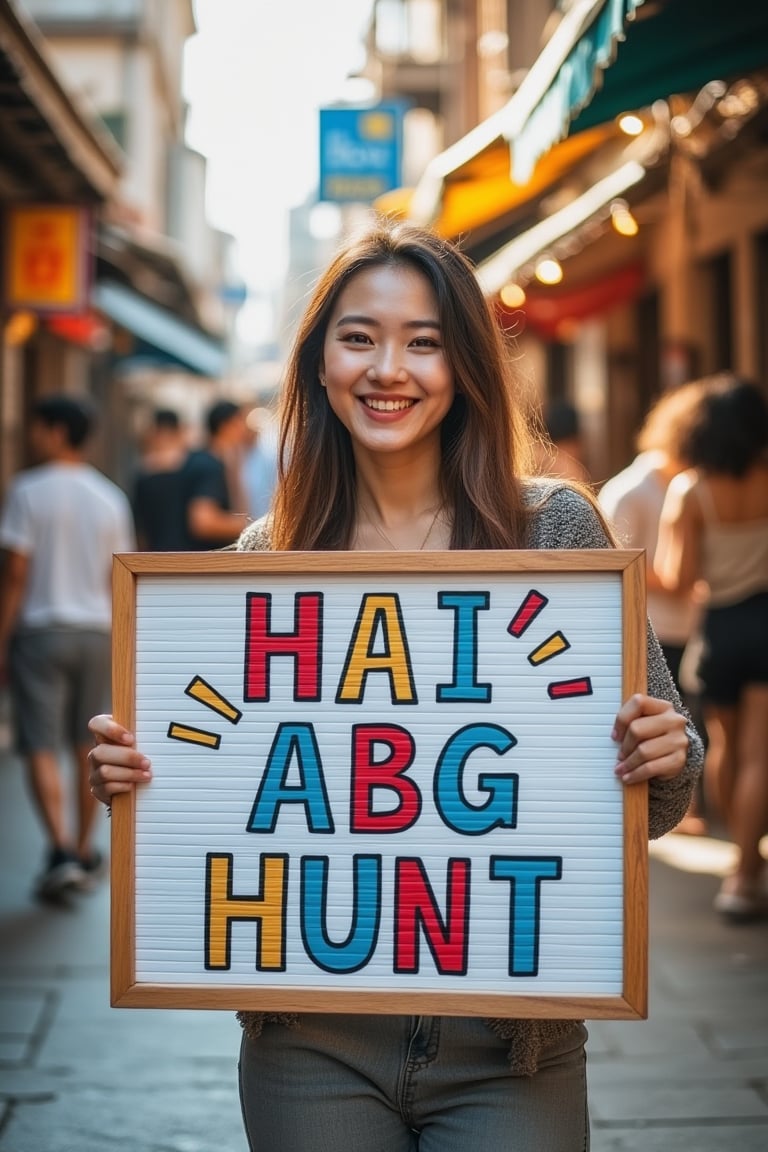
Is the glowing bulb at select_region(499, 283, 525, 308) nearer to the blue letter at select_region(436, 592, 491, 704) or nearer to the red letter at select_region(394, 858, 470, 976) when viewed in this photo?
the blue letter at select_region(436, 592, 491, 704)

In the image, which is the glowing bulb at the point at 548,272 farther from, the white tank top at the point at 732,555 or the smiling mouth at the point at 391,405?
the smiling mouth at the point at 391,405

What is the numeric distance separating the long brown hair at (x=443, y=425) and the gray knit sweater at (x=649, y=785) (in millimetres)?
48

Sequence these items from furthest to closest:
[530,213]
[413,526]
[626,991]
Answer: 1. [530,213]
2. [413,526]
3. [626,991]

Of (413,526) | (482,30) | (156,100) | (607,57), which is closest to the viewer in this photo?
(413,526)

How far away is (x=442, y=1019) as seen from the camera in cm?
238

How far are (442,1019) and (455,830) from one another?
0.88 ft

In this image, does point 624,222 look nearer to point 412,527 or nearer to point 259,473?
point 259,473

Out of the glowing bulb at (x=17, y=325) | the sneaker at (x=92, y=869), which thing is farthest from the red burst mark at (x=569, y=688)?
the glowing bulb at (x=17, y=325)

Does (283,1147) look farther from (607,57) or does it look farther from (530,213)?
(530,213)

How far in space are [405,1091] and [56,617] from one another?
5.05 metres

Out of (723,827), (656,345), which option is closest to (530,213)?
(656,345)

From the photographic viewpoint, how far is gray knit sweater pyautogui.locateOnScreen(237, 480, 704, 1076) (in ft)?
7.73

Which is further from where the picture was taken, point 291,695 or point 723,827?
point 723,827

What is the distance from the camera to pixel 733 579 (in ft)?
21.7
